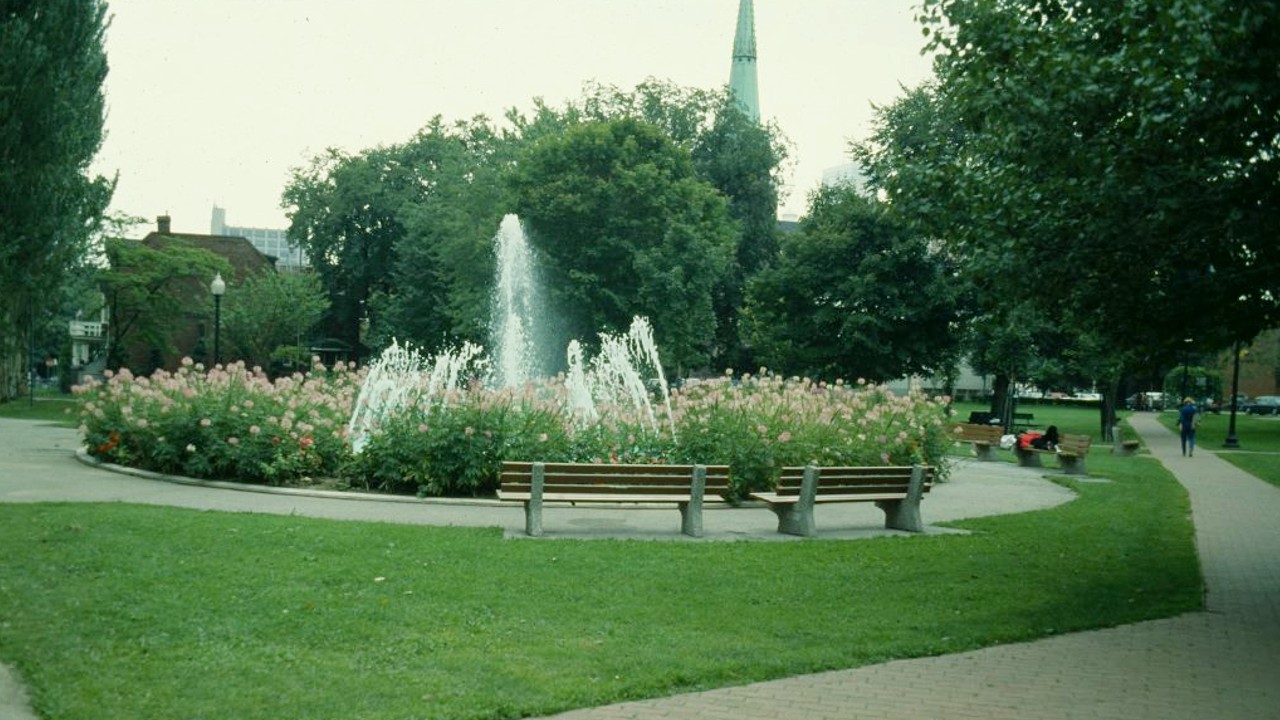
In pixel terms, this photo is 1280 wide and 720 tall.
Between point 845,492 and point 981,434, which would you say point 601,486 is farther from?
point 981,434

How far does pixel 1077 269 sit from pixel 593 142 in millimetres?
36726

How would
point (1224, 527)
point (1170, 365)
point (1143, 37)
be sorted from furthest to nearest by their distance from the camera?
1. point (1224, 527)
2. point (1170, 365)
3. point (1143, 37)

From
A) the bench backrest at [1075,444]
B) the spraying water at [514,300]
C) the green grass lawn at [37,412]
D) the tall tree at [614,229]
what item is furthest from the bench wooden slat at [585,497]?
the spraying water at [514,300]

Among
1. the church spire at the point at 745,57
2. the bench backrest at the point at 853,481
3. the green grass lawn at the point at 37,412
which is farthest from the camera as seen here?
the church spire at the point at 745,57

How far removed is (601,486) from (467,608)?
4.04m

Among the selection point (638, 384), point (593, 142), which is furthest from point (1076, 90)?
point (593, 142)

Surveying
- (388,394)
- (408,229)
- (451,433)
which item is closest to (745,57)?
(408,229)

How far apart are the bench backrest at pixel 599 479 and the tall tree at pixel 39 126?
460 inches

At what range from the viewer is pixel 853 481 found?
513 inches

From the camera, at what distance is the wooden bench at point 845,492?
12.5 metres

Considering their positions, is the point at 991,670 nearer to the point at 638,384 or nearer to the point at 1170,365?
the point at 1170,365

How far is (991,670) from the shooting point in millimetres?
6859

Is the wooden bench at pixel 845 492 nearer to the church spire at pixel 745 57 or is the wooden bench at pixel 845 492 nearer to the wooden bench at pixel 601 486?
the wooden bench at pixel 601 486

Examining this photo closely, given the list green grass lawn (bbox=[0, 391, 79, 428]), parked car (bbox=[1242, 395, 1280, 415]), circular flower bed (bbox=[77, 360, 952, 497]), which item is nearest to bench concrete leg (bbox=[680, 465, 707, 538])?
circular flower bed (bbox=[77, 360, 952, 497])
